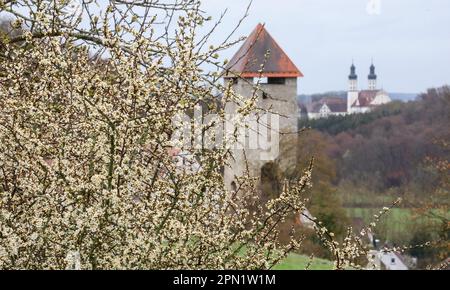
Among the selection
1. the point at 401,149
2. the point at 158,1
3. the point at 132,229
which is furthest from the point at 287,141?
the point at 401,149

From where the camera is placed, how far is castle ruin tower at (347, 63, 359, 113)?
410ft

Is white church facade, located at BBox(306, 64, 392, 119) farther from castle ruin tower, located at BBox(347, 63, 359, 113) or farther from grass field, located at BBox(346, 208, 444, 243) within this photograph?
grass field, located at BBox(346, 208, 444, 243)

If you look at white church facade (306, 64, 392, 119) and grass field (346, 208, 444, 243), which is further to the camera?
white church facade (306, 64, 392, 119)

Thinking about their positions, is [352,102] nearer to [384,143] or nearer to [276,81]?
[384,143]

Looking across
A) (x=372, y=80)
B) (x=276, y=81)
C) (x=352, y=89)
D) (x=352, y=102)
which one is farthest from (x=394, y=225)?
(x=372, y=80)

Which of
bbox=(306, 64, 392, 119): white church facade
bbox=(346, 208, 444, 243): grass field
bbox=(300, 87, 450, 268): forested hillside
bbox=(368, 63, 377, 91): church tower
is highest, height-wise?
bbox=(368, 63, 377, 91): church tower

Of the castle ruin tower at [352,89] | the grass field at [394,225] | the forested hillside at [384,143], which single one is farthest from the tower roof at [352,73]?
the grass field at [394,225]

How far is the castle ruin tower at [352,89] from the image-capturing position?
125 m

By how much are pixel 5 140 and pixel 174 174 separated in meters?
0.74

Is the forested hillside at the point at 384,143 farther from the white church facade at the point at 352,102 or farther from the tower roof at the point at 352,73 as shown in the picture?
the tower roof at the point at 352,73

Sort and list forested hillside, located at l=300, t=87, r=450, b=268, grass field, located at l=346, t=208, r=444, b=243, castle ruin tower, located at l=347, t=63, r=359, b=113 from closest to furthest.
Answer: grass field, located at l=346, t=208, r=444, b=243
forested hillside, located at l=300, t=87, r=450, b=268
castle ruin tower, located at l=347, t=63, r=359, b=113

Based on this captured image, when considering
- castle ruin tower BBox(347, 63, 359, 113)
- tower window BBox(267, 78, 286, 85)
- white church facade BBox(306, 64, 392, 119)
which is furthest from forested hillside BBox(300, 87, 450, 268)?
castle ruin tower BBox(347, 63, 359, 113)

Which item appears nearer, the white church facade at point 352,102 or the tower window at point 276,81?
the tower window at point 276,81

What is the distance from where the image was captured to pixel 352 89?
136m
